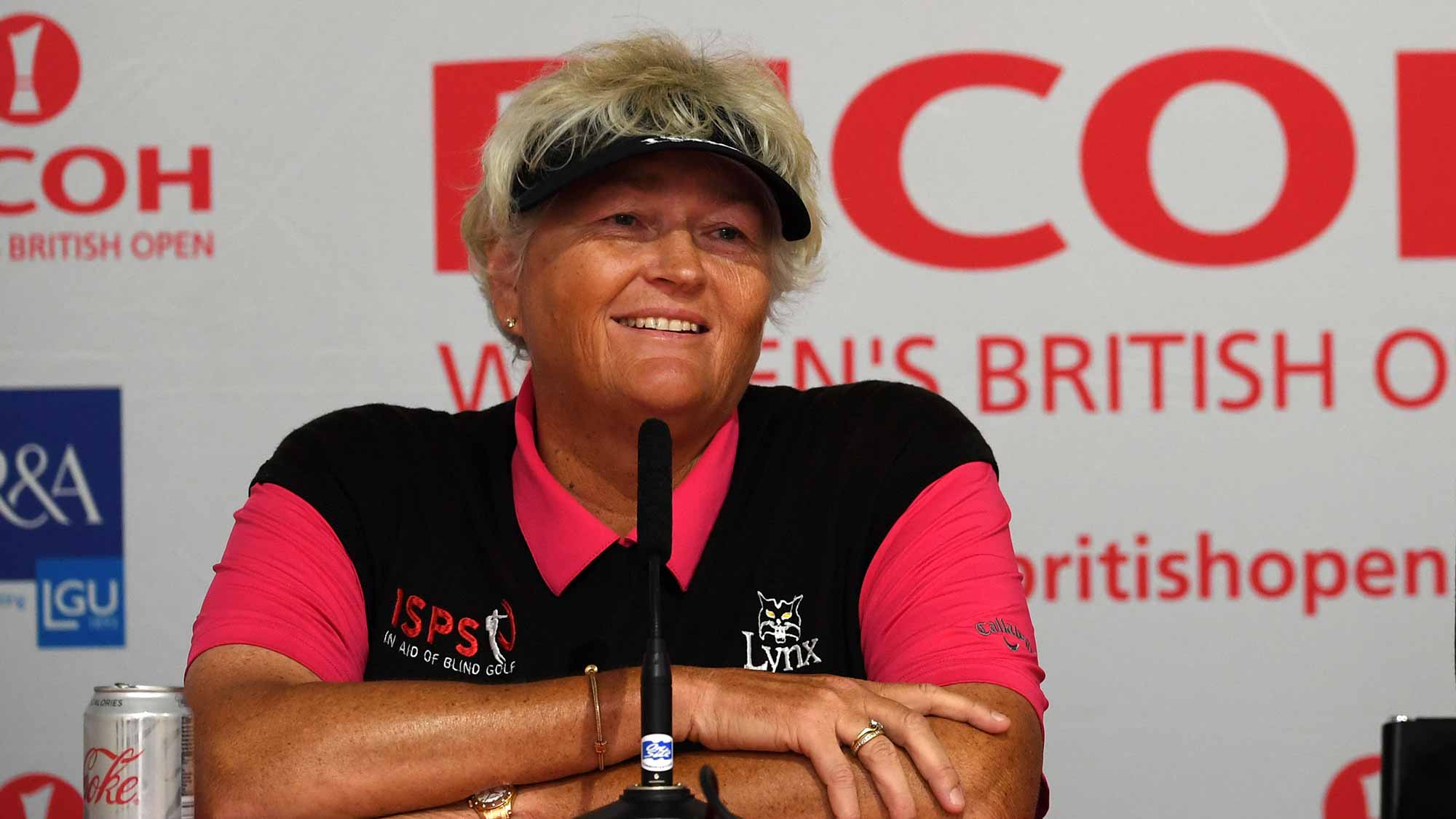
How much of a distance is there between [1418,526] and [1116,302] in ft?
2.06

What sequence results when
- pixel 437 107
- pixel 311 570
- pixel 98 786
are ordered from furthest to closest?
1. pixel 437 107
2. pixel 311 570
3. pixel 98 786

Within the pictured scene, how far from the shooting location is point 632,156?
5.84 feet

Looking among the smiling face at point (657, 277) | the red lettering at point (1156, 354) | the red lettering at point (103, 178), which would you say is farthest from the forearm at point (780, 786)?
the red lettering at point (103, 178)

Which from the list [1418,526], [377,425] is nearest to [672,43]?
[377,425]

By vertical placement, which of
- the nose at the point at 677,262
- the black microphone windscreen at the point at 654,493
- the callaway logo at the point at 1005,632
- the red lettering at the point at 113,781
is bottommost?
the red lettering at the point at 113,781

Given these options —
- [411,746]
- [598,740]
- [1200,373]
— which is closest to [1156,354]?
[1200,373]

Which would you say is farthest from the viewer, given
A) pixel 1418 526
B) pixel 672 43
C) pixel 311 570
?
pixel 1418 526

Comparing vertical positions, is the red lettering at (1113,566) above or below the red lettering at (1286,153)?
below

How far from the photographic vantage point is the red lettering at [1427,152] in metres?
2.68

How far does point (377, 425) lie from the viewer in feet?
6.57

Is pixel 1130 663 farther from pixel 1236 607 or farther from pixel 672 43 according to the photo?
pixel 672 43

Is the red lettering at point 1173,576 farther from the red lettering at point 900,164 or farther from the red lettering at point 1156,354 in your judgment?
the red lettering at point 900,164

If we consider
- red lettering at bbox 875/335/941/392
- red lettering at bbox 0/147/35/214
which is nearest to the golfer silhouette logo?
red lettering at bbox 875/335/941/392

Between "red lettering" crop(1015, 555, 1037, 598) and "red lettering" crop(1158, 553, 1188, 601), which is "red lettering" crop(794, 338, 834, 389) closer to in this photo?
"red lettering" crop(1015, 555, 1037, 598)
